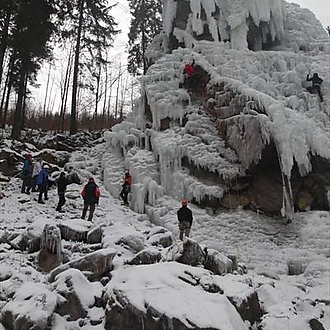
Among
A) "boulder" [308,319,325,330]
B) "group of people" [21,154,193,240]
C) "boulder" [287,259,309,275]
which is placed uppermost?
"group of people" [21,154,193,240]

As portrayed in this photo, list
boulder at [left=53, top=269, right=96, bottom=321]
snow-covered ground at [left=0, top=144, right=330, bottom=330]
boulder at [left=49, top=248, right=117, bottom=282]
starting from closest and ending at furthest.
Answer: snow-covered ground at [left=0, top=144, right=330, bottom=330]
boulder at [left=53, top=269, right=96, bottom=321]
boulder at [left=49, top=248, right=117, bottom=282]

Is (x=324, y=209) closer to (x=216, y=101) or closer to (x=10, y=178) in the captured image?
(x=216, y=101)

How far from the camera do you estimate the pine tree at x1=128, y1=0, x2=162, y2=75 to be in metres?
25.7

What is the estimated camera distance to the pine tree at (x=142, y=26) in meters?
25.7

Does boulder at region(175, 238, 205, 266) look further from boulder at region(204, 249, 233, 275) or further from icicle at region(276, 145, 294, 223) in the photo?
icicle at region(276, 145, 294, 223)

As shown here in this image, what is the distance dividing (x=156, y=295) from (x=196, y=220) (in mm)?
6799

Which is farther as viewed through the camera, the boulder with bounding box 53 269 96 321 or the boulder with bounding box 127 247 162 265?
the boulder with bounding box 127 247 162 265

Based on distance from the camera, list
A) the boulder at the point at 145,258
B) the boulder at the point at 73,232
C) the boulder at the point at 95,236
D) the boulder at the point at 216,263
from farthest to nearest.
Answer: the boulder at the point at 73,232 < the boulder at the point at 95,236 < the boulder at the point at 216,263 < the boulder at the point at 145,258

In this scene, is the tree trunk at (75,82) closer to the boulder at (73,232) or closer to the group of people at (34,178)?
the group of people at (34,178)

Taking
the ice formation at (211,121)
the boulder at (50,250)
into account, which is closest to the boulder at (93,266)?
the boulder at (50,250)

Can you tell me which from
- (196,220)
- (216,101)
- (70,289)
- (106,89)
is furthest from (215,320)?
(106,89)

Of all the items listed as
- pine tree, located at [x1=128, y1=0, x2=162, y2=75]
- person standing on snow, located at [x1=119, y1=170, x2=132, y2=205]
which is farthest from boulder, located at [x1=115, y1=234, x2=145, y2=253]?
pine tree, located at [x1=128, y1=0, x2=162, y2=75]

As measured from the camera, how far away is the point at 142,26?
84.4 feet

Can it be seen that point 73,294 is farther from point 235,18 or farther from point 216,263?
point 235,18
